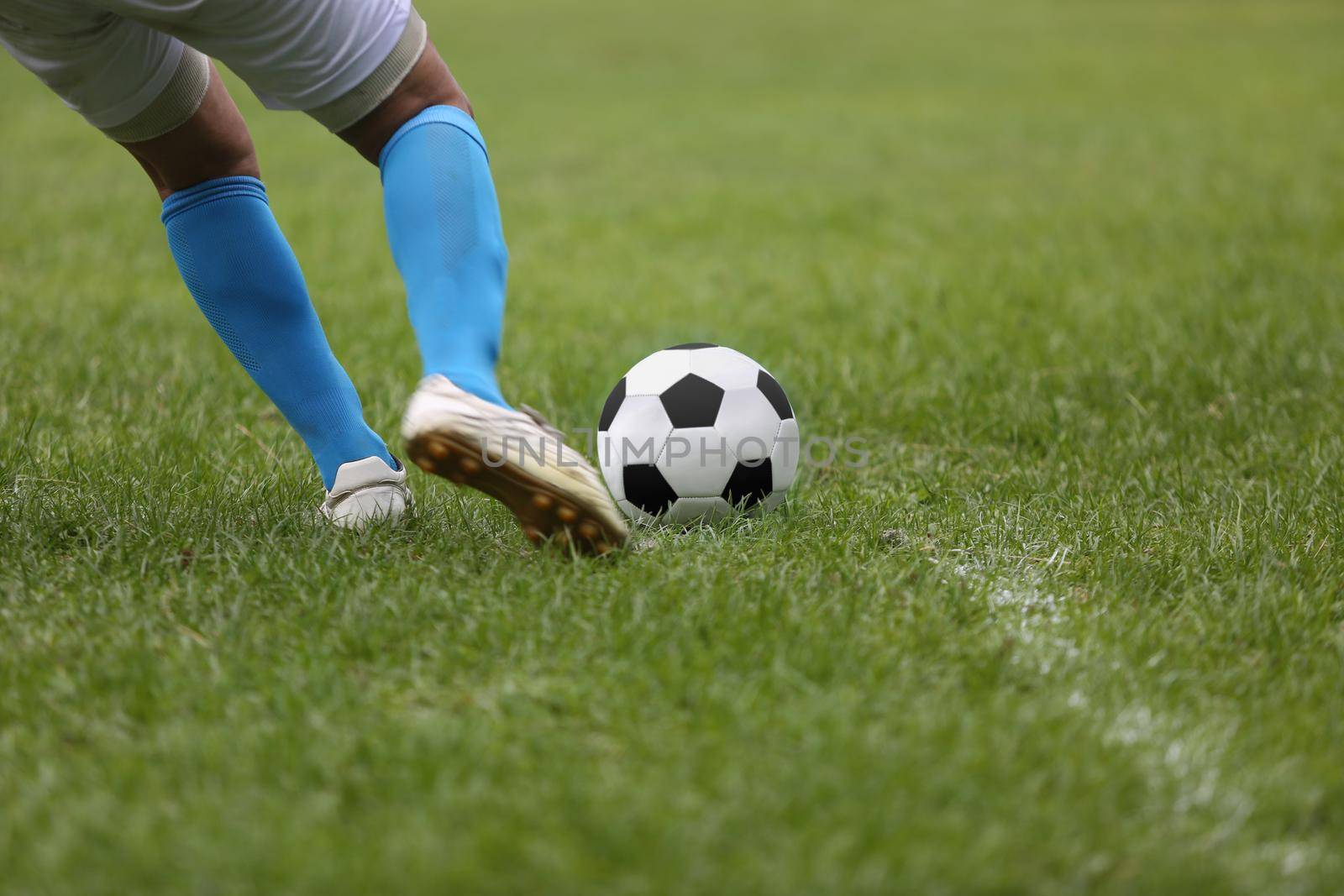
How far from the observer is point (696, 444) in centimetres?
263

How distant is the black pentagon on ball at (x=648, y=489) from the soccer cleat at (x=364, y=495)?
506mm

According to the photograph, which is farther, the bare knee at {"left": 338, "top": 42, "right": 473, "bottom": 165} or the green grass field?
the bare knee at {"left": 338, "top": 42, "right": 473, "bottom": 165}

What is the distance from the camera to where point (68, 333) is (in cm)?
437

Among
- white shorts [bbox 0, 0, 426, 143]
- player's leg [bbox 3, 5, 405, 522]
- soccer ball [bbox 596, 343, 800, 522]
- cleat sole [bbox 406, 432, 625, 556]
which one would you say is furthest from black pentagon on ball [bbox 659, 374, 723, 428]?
white shorts [bbox 0, 0, 426, 143]

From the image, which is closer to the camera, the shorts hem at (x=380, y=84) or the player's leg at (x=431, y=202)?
the player's leg at (x=431, y=202)

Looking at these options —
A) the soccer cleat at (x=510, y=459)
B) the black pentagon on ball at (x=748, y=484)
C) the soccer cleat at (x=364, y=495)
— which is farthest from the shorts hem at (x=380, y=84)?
the black pentagon on ball at (x=748, y=484)

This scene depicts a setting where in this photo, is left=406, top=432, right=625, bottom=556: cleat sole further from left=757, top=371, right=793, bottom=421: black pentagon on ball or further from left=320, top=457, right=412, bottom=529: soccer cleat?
left=757, top=371, right=793, bottom=421: black pentagon on ball

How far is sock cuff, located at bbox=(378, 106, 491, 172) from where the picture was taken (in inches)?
86.1

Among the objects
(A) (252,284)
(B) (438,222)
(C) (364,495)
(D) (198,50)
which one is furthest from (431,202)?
(C) (364,495)

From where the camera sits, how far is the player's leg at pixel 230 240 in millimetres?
2334

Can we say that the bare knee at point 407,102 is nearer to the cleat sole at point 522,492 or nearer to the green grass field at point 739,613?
the cleat sole at point 522,492

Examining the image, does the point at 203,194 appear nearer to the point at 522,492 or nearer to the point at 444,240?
the point at 444,240

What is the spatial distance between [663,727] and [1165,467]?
1958mm

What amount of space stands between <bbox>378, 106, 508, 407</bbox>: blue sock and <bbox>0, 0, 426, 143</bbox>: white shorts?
4.6 inches
